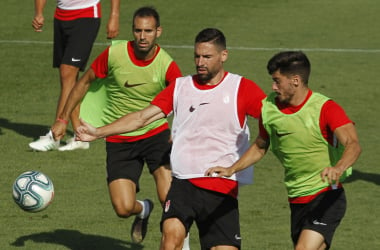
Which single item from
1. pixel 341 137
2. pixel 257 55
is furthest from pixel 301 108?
pixel 257 55

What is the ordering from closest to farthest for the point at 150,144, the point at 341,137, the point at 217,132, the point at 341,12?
the point at 341,137
the point at 217,132
the point at 150,144
the point at 341,12

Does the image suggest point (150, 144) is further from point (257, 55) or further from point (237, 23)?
point (237, 23)

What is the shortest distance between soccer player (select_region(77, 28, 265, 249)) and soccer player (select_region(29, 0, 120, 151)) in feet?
18.3

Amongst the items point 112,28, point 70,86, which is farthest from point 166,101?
point 70,86

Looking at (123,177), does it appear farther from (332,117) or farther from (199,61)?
(332,117)

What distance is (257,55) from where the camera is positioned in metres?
21.4

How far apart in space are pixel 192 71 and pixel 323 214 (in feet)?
35.2

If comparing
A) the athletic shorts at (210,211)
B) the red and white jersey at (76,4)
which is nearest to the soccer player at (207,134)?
the athletic shorts at (210,211)

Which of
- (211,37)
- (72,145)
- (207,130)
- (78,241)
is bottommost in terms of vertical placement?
(78,241)

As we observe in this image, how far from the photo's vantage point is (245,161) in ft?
31.8

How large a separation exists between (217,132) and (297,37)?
500 inches

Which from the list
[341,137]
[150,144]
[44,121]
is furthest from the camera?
[44,121]

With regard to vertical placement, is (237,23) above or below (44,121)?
above

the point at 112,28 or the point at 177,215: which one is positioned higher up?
the point at 112,28
